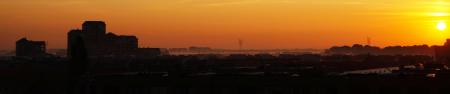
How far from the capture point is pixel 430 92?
49.8 m

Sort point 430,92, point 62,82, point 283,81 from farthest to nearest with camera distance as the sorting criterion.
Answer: point 62,82
point 283,81
point 430,92

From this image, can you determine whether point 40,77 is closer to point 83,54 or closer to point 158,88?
point 158,88

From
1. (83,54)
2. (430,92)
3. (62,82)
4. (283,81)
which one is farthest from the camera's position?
(62,82)

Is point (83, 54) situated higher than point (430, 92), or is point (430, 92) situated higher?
point (83, 54)

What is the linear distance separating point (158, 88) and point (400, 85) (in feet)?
63.1

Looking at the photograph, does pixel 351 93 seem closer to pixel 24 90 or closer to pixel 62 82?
pixel 62 82

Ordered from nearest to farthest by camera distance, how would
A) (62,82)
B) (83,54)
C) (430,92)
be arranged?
1. (83,54)
2. (430,92)
3. (62,82)

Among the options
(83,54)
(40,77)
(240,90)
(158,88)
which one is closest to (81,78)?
(83,54)

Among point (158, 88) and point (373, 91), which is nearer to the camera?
point (373, 91)

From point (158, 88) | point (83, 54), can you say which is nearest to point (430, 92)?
point (158, 88)

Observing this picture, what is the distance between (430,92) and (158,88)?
2137 cm

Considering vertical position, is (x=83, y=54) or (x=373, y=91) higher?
(x=83, y=54)

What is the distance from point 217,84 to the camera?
5431 centimetres

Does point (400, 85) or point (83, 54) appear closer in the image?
point (83, 54)
